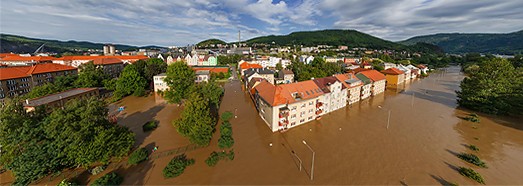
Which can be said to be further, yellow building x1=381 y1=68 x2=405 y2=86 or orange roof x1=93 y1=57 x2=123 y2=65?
orange roof x1=93 y1=57 x2=123 y2=65

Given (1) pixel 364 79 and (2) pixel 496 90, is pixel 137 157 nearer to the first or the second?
(1) pixel 364 79

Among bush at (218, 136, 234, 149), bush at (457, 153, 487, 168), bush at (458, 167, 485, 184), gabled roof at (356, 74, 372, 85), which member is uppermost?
gabled roof at (356, 74, 372, 85)

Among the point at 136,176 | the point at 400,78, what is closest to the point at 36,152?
the point at 136,176

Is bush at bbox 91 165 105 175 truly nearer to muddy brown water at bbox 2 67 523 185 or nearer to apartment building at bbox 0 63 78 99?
muddy brown water at bbox 2 67 523 185

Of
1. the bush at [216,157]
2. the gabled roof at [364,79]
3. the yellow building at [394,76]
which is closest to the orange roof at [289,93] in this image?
the bush at [216,157]

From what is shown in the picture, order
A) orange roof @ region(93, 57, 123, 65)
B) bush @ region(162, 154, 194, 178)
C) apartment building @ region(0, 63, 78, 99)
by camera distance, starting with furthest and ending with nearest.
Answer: orange roof @ region(93, 57, 123, 65) → apartment building @ region(0, 63, 78, 99) → bush @ region(162, 154, 194, 178)

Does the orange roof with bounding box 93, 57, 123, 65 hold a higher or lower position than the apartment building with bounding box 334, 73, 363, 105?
higher

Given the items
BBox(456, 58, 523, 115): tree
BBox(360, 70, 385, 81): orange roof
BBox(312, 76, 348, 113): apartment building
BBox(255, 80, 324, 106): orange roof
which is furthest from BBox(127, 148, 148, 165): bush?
BBox(456, 58, 523, 115): tree
